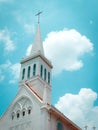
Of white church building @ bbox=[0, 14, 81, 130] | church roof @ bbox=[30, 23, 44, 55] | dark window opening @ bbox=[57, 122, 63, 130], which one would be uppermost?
church roof @ bbox=[30, 23, 44, 55]

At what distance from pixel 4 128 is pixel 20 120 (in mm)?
4172

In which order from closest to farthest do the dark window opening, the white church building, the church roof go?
the white church building, the dark window opening, the church roof

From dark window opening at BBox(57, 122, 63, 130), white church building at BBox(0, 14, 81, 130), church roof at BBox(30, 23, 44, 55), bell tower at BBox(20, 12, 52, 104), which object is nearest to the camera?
white church building at BBox(0, 14, 81, 130)

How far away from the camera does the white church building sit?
55406mm

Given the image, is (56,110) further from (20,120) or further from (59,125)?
(20,120)

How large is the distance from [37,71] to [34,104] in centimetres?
1146

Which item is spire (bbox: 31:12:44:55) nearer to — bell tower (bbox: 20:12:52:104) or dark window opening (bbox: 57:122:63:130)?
bell tower (bbox: 20:12:52:104)

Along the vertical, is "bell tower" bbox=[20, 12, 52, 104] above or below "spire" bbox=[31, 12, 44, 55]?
below

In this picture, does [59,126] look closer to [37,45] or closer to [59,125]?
[59,125]

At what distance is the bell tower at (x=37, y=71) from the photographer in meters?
66.2

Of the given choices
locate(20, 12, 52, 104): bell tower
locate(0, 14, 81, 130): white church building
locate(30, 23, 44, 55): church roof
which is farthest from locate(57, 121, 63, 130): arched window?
locate(30, 23, 44, 55): church roof

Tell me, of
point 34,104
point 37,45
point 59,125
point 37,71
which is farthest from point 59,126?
point 37,45

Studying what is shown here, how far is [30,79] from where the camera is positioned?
67188 mm

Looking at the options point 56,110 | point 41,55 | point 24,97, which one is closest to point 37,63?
point 41,55
